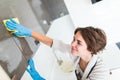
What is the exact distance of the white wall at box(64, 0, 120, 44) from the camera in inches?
105

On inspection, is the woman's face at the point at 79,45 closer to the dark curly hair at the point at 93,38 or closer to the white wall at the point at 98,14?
the dark curly hair at the point at 93,38

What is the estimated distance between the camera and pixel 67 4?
2691 millimetres

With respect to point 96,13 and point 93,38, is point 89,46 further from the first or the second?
point 96,13

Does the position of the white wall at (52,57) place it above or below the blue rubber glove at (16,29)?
below

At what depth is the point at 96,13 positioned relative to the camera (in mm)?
2736

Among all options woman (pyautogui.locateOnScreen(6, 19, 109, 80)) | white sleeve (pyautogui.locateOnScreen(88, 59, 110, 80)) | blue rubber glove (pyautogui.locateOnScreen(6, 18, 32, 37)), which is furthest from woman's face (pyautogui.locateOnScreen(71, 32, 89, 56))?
blue rubber glove (pyautogui.locateOnScreen(6, 18, 32, 37))

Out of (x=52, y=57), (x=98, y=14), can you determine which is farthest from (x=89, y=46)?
(x=98, y=14)

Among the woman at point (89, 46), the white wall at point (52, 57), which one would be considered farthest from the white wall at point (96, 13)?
the woman at point (89, 46)

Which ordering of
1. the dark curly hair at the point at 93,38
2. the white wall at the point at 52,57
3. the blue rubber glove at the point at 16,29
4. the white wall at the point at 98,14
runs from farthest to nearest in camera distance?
the white wall at the point at 98,14
the white wall at the point at 52,57
the dark curly hair at the point at 93,38
the blue rubber glove at the point at 16,29

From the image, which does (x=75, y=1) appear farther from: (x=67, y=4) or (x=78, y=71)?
(x=78, y=71)

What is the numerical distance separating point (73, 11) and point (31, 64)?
148cm

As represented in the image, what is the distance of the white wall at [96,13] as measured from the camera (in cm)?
268

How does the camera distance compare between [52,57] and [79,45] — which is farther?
[52,57]

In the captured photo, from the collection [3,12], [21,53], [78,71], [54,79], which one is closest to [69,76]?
[54,79]
